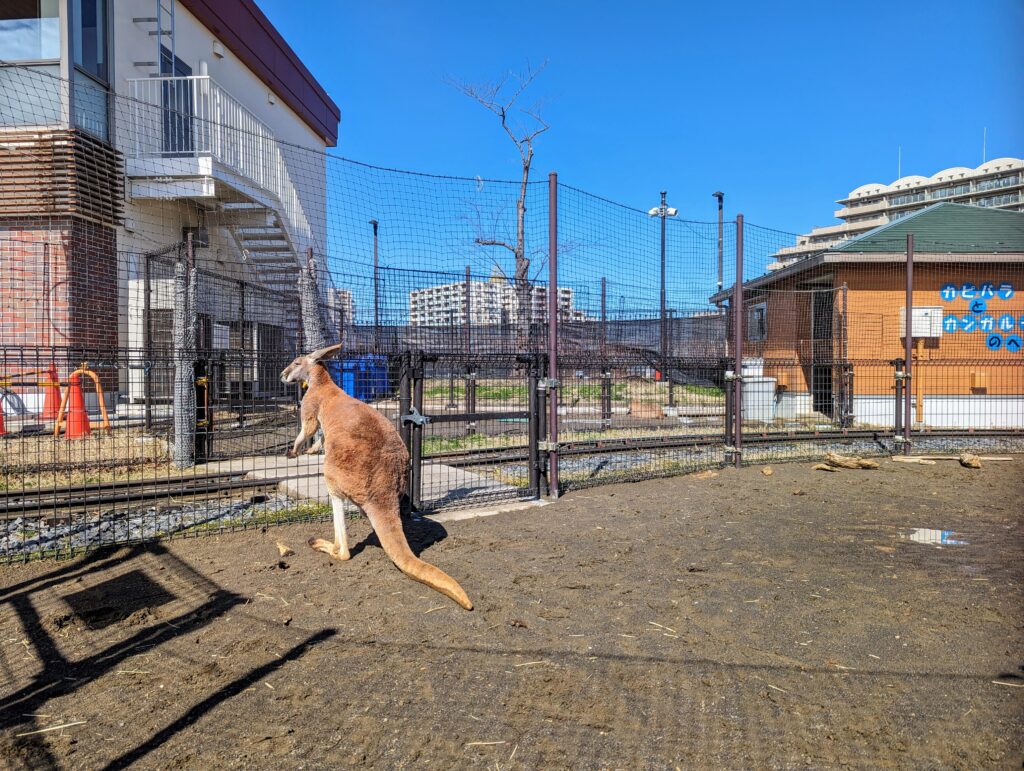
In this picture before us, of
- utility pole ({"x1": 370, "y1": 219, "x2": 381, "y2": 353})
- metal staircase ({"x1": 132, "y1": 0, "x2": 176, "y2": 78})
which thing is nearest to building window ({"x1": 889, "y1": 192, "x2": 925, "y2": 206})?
metal staircase ({"x1": 132, "y1": 0, "x2": 176, "y2": 78})

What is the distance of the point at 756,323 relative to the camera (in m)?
17.7

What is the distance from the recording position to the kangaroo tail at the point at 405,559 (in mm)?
3592

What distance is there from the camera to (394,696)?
2.64m

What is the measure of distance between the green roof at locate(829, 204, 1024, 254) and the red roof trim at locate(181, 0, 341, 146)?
16.5 meters

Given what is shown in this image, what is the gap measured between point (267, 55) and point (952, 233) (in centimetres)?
1983

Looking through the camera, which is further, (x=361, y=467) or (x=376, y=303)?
(x=376, y=303)

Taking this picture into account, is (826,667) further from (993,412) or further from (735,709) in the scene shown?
(993,412)

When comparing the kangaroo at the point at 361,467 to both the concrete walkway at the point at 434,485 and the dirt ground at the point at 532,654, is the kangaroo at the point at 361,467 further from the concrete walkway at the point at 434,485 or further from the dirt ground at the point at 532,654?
the concrete walkway at the point at 434,485

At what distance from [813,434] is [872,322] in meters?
5.62

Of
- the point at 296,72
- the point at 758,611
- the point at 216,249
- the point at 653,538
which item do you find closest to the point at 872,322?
the point at 653,538

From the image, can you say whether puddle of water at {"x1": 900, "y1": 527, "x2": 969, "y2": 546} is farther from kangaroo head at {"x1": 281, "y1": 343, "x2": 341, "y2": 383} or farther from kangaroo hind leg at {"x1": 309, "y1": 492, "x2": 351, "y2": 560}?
kangaroo head at {"x1": 281, "y1": 343, "x2": 341, "y2": 383}

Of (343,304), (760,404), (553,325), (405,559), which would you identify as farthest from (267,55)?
(405,559)

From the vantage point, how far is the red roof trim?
16.4 metres

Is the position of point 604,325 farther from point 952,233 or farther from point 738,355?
point 952,233
